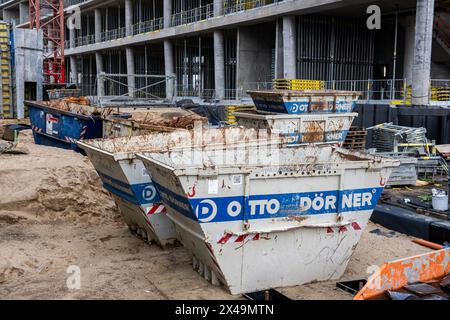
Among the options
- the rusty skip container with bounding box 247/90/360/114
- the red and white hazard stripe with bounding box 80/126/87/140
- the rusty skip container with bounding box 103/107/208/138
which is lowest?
the red and white hazard stripe with bounding box 80/126/87/140

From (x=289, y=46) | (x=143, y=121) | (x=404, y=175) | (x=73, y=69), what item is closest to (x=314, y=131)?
(x=404, y=175)

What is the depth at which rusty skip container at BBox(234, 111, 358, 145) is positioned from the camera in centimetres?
1245

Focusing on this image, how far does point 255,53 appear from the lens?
2608cm

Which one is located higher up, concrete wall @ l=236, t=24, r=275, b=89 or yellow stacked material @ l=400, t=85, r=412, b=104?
concrete wall @ l=236, t=24, r=275, b=89

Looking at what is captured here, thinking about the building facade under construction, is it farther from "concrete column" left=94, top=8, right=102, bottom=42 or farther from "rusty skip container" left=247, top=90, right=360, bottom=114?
"concrete column" left=94, top=8, right=102, bottom=42

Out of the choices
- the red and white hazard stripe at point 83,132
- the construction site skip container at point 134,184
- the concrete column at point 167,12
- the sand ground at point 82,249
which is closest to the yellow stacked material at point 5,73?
the concrete column at point 167,12

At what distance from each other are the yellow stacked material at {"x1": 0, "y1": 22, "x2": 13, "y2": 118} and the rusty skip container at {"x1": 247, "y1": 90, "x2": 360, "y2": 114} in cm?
1393

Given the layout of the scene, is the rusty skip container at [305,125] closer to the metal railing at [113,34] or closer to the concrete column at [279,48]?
the concrete column at [279,48]

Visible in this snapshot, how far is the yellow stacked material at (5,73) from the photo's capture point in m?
22.2

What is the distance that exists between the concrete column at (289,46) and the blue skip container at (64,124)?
35.2ft

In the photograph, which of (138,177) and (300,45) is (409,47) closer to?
(300,45)

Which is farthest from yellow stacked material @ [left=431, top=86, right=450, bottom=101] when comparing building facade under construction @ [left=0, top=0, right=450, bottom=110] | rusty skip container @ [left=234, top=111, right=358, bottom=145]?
rusty skip container @ [left=234, top=111, right=358, bottom=145]

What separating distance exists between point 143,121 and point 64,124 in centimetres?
352
